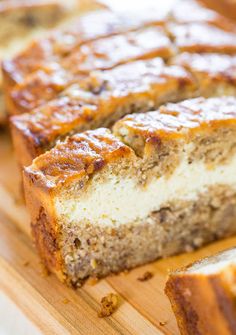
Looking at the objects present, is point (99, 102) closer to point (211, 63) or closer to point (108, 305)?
point (211, 63)

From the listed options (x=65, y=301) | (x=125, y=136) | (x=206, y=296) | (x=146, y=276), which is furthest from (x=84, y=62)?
(x=206, y=296)

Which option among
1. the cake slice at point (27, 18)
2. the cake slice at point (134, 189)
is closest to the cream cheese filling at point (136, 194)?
the cake slice at point (134, 189)

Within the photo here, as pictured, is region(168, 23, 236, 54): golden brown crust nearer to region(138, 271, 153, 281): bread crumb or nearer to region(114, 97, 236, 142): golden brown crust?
region(114, 97, 236, 142): golden brown crust

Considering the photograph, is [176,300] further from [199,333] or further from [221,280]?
[221,280]

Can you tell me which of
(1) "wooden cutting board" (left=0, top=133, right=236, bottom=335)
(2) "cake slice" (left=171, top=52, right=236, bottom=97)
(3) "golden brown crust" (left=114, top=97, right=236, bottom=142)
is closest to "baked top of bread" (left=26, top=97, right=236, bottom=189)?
(3) "golden brown crust" (left=114, top=97, right=236, bottom=142)

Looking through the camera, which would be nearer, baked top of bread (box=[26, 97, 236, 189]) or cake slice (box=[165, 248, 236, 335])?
cake slice (box=[165, 248, 236, 335])

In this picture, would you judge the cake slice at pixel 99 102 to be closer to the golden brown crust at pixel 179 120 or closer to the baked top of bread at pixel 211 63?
the baked top of bread at pixel 211 63
